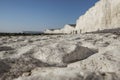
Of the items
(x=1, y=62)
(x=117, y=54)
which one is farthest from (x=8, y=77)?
(x=117, y=54)

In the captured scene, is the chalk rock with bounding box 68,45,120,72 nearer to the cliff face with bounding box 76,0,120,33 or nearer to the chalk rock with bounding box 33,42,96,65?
the chalk rock with bounding box 33,42,96,65

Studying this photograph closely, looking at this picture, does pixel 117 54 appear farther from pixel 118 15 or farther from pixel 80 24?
pixel 80 24

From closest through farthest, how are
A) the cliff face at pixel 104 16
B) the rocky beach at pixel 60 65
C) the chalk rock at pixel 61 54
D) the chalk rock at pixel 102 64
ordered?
the rocky beach at pixel 60 65
the chalk rock at pixel 102 64
the chalk rock at pixel 61 54
the cliff face at pixel 104 16

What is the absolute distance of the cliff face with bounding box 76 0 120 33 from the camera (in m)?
30.5

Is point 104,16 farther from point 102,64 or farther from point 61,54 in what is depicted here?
point 102,64

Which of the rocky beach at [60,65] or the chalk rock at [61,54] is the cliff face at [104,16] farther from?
the rocky beach at [60,65]

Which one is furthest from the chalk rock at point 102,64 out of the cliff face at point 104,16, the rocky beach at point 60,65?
the cliff face at point 104,16

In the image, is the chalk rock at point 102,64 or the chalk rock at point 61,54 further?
the chalk rock at point 61,54

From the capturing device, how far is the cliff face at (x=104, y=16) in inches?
1203

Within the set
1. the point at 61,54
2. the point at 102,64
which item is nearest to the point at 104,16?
the point at 61,54

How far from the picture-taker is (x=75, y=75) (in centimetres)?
351

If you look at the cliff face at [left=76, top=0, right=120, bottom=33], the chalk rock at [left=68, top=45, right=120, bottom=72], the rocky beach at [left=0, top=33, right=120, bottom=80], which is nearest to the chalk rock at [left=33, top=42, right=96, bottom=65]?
the rocky beach at [left=0, top=33, right=120, bottom=80]

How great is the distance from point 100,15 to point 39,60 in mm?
31933

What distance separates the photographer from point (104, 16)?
113 feet
